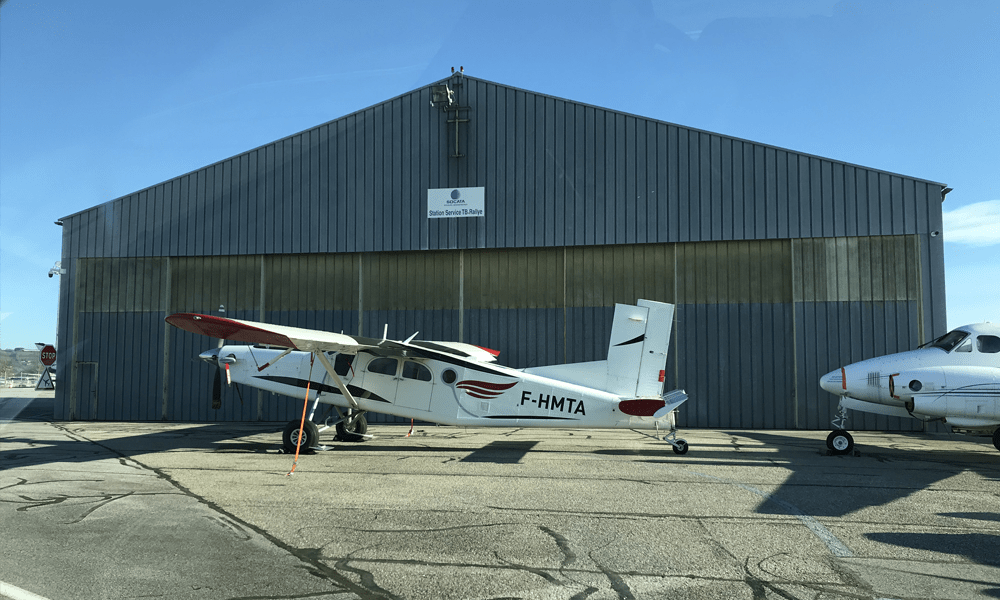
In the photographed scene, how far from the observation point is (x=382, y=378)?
555 inches

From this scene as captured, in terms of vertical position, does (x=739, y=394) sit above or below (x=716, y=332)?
below

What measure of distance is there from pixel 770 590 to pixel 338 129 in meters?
20.0

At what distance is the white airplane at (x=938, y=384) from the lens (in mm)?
12031

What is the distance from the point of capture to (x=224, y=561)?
5527mm

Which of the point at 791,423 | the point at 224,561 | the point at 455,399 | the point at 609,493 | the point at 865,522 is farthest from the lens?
the point at 791,423

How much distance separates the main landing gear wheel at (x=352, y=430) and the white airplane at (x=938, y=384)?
1017 cm

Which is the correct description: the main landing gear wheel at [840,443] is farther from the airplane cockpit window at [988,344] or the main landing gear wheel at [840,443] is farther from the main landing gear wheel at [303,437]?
the main landing gear wheel at [303,437]

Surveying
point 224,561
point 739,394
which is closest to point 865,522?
point 224,561

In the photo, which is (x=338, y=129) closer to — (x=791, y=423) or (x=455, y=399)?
(x=455, y=399)

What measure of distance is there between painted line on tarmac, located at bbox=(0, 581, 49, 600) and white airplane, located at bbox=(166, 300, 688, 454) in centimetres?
659

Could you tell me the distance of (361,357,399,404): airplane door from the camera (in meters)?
14.0

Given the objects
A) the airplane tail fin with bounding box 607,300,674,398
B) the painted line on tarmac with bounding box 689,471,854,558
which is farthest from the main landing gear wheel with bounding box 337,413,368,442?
the painted line on tarmac with bounding box 689,471,854,558

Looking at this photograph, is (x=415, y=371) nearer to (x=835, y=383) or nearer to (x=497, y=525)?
(x=497, y=525)

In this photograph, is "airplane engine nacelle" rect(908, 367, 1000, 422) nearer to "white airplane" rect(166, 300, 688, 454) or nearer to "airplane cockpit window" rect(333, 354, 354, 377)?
"white airplane" rect(166, 300, 688, 454)
